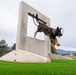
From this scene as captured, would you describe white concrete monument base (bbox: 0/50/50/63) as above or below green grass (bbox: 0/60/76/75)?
above

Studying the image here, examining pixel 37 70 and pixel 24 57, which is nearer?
pixel 37 70

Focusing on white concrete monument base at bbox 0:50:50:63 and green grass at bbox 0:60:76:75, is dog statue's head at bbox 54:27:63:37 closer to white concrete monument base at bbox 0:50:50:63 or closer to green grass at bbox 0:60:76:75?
white concrete monument base at bbox 0:50:50:63

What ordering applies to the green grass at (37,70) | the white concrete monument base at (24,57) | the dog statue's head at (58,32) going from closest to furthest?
the green grass at (37,70), the white concrete monument base at (24,57), the dog statue's head at (58,32)

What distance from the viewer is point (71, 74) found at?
4277 mm

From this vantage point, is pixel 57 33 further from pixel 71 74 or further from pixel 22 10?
pixel 71 74

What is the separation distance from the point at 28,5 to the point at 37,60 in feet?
16.7

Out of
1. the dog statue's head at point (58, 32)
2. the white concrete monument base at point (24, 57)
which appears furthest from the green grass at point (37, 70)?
the dog statue's head at point (58, 32)

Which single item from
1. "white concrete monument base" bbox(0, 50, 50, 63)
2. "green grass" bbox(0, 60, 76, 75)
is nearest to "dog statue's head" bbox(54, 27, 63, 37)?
"white concrete monument base" bbox(0, 50, 50, 63)

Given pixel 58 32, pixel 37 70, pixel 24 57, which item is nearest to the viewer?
pixel 37 70

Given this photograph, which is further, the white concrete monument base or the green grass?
the white concrete monument base

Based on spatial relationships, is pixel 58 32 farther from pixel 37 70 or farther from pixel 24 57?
pixel 37 70

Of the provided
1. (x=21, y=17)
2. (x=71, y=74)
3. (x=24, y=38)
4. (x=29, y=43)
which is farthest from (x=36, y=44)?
(x=71, y=74)

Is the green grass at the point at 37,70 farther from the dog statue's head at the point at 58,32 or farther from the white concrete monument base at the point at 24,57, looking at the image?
the dog statue's head at the point at 58,32

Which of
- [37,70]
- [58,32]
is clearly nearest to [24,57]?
[58,32]
